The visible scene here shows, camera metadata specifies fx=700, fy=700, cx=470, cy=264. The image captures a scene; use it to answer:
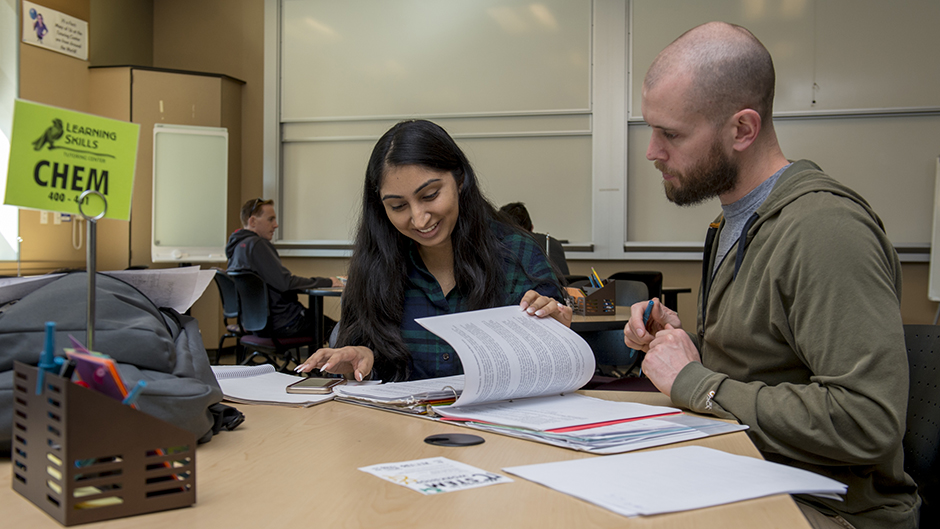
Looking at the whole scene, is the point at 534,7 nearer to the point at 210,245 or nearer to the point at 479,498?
the point at 210,245

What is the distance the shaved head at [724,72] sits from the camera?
1.20 m

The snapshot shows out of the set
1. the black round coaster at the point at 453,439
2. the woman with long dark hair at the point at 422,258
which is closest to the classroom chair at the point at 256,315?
the woman with long dark hair at the point at 422,258

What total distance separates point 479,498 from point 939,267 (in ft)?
19.2

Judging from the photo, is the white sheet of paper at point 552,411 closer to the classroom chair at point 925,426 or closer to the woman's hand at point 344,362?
the woman's hand at point 344,362

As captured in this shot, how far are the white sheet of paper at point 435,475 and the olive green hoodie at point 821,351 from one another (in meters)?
0.47

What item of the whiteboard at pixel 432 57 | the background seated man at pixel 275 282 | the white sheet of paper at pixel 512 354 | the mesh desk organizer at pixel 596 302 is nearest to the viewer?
the white sheet of paper at pixel 512 354

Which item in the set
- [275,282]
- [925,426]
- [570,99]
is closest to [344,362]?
[925,426]

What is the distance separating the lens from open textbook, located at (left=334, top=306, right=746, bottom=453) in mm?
952

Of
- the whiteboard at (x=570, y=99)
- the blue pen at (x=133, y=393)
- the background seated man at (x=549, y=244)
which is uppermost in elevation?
the whiteboard at (x=570, y=99)

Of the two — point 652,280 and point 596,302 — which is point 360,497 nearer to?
point 596,302

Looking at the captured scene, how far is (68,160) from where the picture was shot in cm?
69

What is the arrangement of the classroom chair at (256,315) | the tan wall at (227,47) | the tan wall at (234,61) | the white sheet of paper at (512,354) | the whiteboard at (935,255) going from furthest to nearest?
the tan wall at (227,47)
the tan wall at (234,61)
the whiteboard at (935,255)
the classroom chair at (256,315)
the white sheet of paper at (512,354)

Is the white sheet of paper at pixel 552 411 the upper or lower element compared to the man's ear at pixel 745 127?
lower

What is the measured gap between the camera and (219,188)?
21.0ft
